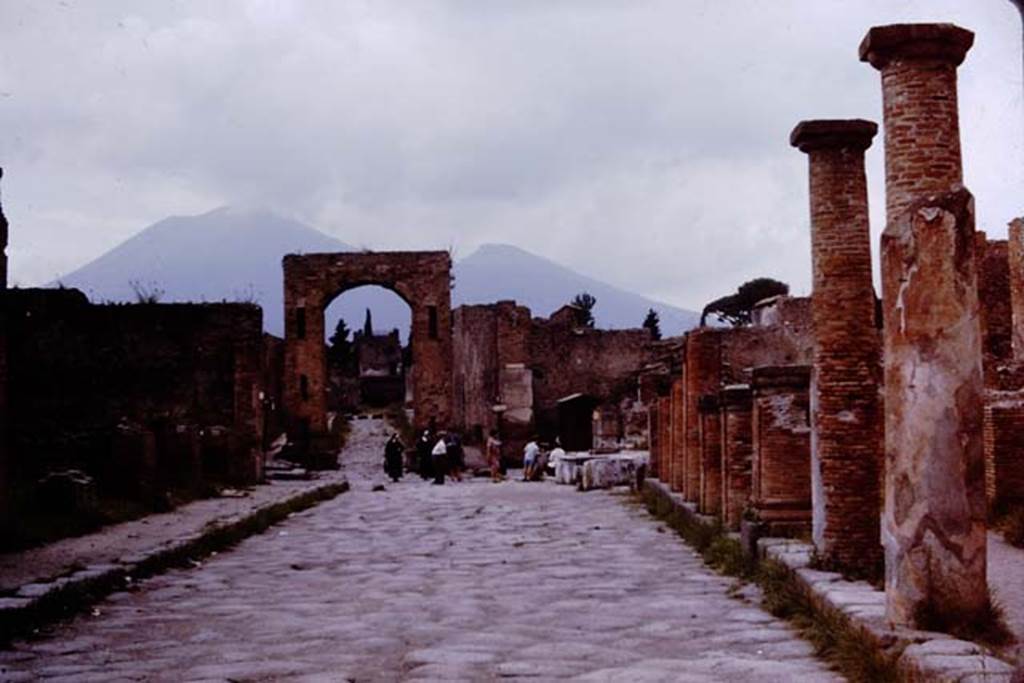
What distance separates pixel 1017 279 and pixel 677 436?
12437 mm

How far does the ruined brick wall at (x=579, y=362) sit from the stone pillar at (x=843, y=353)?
29.9m

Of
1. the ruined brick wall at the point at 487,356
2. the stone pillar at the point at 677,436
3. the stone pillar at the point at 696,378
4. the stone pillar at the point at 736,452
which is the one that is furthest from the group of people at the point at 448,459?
the stone pillar at the point at 736,452

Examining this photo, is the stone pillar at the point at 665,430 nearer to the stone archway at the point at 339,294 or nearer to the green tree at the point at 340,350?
the stone archway at the point at 339,294

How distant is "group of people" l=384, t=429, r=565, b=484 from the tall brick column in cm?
1998

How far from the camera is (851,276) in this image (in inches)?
323

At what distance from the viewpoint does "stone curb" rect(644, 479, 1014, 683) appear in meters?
4.80

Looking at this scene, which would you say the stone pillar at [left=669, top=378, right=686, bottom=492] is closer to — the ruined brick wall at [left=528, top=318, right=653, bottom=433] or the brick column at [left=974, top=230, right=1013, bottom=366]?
the brick column at [left=974, top=230, right=1013, bottom=366]

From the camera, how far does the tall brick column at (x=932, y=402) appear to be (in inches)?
231

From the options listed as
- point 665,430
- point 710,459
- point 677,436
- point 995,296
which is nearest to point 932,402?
point 710,459

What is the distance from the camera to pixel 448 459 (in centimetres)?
2905

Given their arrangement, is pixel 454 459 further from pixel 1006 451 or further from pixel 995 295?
pixel 1006 451

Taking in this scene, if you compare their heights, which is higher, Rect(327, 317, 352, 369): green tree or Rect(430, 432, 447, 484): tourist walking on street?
Rect(327, 317, 352, 369): green tree

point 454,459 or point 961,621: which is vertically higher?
point 454,459

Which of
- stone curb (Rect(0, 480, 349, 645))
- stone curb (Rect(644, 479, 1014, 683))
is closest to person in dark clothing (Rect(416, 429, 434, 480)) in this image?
stone curb (Rect(0, 480, 349, 645))
